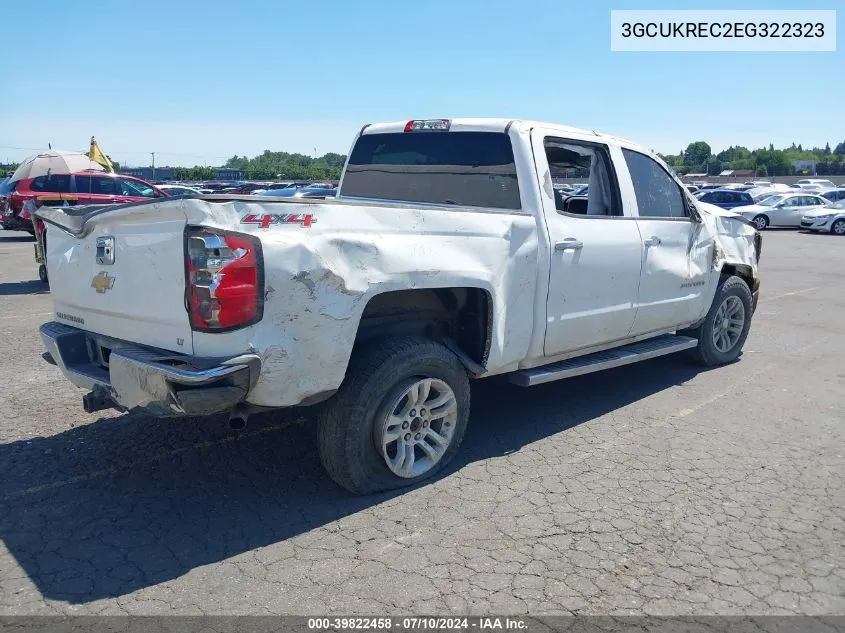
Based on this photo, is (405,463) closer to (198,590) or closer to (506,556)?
(506,556)

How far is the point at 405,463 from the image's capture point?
4109 millimetres

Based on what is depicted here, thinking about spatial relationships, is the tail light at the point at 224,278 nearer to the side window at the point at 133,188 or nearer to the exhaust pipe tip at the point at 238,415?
the exhaust pipe tip at the point at 238,415

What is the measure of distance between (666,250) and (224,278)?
380 cm

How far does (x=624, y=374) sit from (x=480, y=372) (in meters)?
2.70

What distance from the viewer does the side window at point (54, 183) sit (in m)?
17.3

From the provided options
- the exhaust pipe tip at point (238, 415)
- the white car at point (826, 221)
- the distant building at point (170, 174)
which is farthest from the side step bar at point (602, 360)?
the distant building at point (170, 174)

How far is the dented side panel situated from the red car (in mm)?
14269

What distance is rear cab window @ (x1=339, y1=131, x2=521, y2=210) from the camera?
4.85 meters

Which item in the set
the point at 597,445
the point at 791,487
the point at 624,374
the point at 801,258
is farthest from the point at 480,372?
the point at 801,258

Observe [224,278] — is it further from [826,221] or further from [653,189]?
[826,221]

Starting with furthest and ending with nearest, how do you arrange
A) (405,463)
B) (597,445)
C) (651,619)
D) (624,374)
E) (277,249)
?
1. (624,374)
2. (597,445)
3. (405,463)
4. (277,249)
5. (651,619)

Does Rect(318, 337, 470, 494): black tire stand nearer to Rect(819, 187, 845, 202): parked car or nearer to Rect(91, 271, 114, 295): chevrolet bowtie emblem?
Rect(91, 271, 114, 295): chevrolet bowtie emblem

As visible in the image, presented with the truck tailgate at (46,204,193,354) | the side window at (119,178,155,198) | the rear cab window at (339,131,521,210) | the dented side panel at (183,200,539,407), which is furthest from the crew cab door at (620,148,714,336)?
the side window at (119,178,155,198)

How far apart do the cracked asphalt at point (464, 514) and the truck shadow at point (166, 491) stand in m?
0.01
